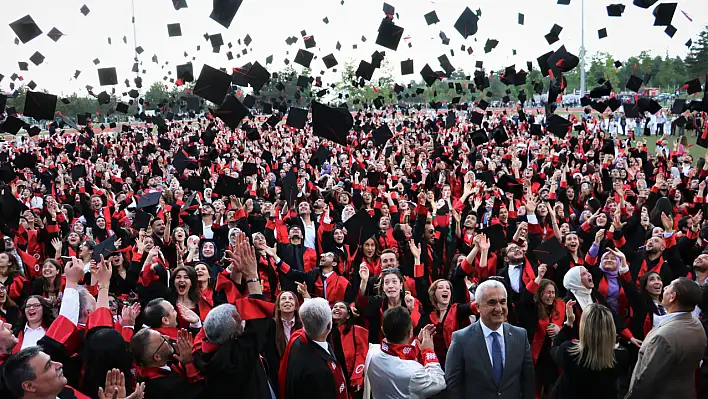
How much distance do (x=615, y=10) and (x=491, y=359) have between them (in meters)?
12.2

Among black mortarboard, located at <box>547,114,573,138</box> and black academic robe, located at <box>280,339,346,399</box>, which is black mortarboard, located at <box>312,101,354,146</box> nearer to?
black academic robe, located at <box>280,339,346,399</box>

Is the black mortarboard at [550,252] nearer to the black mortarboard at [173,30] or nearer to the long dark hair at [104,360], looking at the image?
the long dark hair at [104,360]

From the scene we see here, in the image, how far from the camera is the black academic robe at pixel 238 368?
10.3 feet

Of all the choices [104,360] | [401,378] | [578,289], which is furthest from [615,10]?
[104,360]

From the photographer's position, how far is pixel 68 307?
3.70 meters

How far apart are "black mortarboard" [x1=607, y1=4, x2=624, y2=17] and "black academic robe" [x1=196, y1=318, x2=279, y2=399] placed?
12.4 metres

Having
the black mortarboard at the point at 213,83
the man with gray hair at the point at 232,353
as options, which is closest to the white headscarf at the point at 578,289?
the man with gray hair at the point at 232,353

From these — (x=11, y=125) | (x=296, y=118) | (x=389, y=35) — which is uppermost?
(x=389, y=35)

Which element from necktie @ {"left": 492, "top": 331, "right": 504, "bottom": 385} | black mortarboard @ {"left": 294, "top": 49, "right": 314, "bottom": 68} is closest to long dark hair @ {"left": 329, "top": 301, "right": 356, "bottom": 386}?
necktie @ {"left": 492, "top": 331, "right": 504, "bottom": 385}

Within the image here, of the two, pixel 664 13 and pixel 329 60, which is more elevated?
pixel 664 13

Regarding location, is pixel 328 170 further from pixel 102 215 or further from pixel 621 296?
pixel 621 296

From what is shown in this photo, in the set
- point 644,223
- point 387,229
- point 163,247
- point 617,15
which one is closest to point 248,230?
point 163,247

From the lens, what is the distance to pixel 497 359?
123 inches

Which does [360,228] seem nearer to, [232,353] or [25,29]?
[232,353]
